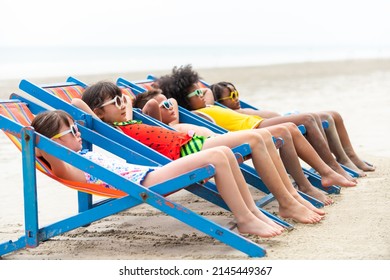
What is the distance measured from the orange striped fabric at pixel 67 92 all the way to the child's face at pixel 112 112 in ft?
0.92

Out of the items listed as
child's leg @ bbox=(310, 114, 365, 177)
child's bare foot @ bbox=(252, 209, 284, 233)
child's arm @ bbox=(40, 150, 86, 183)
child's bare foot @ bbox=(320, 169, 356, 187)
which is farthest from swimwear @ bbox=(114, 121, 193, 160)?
child's leg @ bbox=(310, 114, 365, 177)

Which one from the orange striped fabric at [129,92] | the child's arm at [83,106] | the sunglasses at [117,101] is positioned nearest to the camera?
the child's arm at [83,106]

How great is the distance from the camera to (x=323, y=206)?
4.52 m

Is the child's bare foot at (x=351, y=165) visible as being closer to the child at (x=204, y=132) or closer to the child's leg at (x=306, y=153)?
the child's leg at (x=306, y=153)

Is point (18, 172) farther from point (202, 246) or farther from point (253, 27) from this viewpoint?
point (253, 27)

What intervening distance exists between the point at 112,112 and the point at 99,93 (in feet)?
0.55

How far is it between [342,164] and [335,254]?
96.6 inches

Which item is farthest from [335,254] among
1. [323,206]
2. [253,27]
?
[253,27]

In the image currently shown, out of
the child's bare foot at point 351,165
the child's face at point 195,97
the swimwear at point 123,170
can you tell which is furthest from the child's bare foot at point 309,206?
the child's face at point 195,97

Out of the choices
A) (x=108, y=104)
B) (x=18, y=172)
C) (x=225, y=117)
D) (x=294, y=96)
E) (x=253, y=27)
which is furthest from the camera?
(x=253, y=27)

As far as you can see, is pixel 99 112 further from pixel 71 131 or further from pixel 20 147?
pixel 20 147

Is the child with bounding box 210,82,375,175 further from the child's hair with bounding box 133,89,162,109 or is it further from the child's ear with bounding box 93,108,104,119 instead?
the child's ear with bounding box 93,108,104,119

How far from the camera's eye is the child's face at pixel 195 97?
5559 mm

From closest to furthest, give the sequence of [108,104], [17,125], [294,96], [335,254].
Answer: [335,254] < [17,125] < [108,104] < [294,96]
